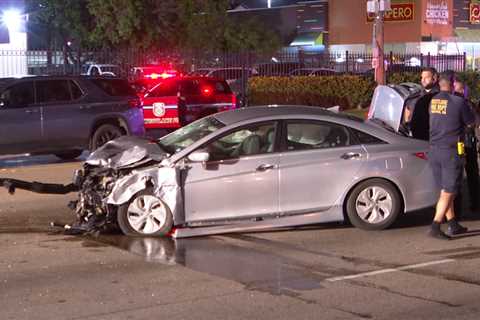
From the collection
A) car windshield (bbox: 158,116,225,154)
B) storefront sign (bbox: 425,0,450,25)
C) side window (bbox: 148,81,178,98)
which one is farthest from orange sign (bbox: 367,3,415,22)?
car windshield (bbox: 158,116,225,154)

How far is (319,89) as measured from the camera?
29.2 metres

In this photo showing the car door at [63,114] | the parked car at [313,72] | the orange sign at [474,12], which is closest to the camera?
the car door at [63,114]

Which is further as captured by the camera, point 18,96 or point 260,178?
point 18,96

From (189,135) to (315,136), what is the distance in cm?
147

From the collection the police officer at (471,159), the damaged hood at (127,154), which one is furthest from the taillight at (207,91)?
the police officer at (471,159)

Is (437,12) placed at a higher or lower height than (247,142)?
higher

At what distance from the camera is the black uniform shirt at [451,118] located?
891 centimetres

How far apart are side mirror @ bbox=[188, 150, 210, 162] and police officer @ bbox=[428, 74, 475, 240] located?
245cm

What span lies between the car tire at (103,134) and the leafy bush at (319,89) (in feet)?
44.9

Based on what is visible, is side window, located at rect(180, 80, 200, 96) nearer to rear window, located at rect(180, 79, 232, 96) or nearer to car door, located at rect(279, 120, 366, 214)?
rear window, located at rect(180, 79, 232, 96)

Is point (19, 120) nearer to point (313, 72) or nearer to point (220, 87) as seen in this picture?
point (220, 87)

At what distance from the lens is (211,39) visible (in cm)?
4119

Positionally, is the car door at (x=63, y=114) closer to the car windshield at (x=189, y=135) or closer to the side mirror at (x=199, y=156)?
the car windshield at (x=189, y=135)

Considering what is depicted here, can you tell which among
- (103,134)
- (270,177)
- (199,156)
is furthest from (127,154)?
(103,134)
